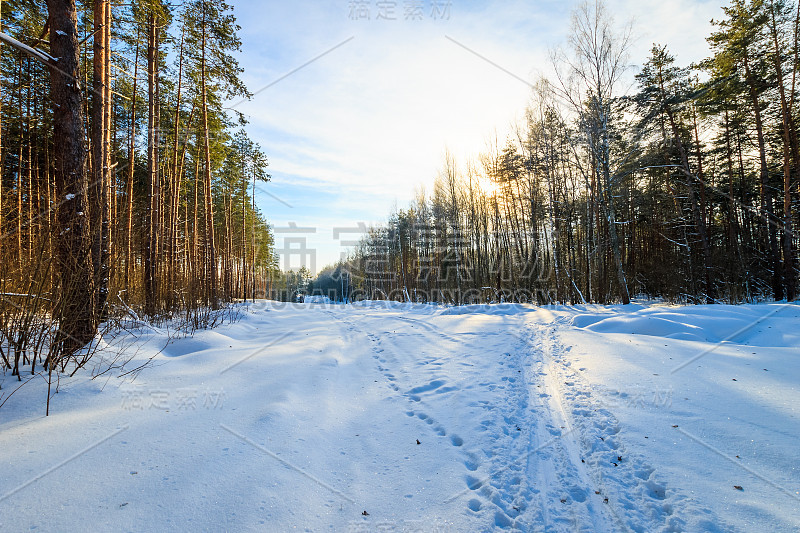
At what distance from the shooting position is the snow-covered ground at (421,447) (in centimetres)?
195

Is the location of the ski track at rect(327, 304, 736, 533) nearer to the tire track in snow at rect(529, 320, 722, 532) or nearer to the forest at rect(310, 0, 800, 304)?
the tire track in snow at rect(529, 320, 722, 532)

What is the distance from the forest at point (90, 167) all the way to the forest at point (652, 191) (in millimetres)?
14295

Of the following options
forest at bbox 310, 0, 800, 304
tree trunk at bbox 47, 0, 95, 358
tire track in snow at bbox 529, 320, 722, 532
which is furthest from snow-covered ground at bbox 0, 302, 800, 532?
forest at bbox 310, 0, 800, 304

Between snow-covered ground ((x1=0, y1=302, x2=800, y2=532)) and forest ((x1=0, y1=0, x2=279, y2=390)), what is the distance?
3.01 feet

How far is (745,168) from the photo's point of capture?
63.6ft

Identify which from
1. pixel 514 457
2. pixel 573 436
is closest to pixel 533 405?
pixel 573 436

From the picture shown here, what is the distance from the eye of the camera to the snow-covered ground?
195 centimetres

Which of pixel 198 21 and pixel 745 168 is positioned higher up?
pixel 198 21

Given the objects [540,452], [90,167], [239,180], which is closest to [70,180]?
[90,167]

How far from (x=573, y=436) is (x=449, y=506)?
5.06 feet

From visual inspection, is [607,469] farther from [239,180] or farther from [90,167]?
[239,180]

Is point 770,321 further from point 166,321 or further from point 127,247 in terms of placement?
point 166,321

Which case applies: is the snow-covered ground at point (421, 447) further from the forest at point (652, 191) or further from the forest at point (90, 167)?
the forest at point (652, 191)

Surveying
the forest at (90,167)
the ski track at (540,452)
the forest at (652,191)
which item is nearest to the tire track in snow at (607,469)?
the ski track at (540,452)
